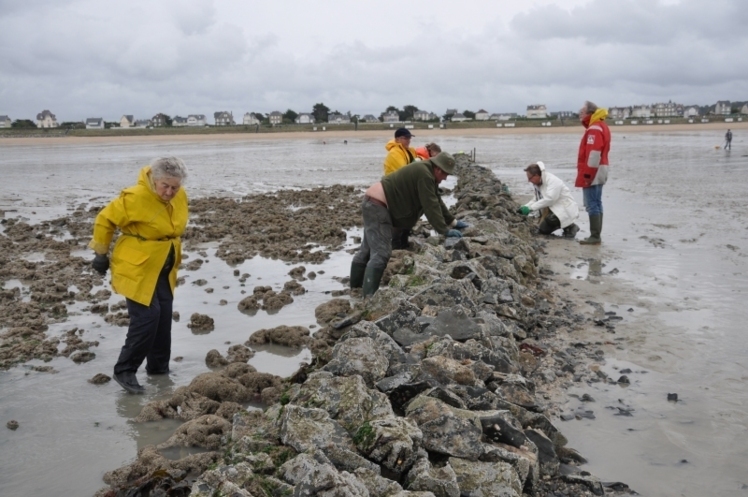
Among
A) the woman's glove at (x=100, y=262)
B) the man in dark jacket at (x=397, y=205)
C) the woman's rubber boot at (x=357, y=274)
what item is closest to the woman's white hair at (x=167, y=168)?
the woman's glove at (x=100, y=262)

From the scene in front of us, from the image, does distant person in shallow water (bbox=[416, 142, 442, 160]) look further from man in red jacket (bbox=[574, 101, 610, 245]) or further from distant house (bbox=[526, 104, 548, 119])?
distant house (bbox=[526, 104, 548, 119])

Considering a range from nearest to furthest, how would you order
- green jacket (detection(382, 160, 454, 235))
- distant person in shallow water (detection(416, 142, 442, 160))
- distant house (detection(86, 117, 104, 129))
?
green jacket (detection(382, 160, 454, 235)) → distant person in shallow water (detection(416, 142, 442, 160)) → distant house (detection(86, 117, 104, 129))

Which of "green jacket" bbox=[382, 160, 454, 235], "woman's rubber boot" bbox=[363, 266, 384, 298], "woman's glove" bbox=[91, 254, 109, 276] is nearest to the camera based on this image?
"woman's glove" bbox=[91, 254, 109, 276]

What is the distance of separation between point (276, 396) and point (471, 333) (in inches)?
63.2

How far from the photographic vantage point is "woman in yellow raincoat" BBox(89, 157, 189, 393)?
16.6 feet

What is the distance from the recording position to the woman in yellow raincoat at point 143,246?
507 centimetres

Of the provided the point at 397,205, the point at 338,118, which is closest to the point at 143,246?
the point at 397,205

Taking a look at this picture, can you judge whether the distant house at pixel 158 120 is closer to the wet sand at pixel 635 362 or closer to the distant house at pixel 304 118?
the distant house at pixel 304 118

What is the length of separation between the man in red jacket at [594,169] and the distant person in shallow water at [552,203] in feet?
1.89

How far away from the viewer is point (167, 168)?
5.01 metres

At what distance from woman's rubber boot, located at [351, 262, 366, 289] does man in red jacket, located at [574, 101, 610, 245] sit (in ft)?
14.8

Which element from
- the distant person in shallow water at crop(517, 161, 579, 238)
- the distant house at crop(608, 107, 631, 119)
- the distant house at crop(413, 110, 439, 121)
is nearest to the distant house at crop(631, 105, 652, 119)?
the distant house at crop(608, 107, 631, 119)

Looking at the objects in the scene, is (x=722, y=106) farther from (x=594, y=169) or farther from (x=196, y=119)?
(x=594, y=169)

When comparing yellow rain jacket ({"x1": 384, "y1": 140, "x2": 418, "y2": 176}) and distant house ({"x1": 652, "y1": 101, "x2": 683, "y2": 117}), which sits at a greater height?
distant house ({"x1": 652, "y1": 101, "x2": 683, "y2": 117})
